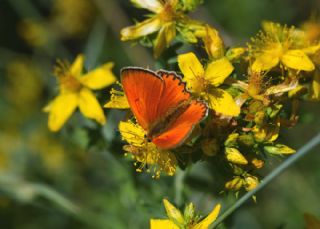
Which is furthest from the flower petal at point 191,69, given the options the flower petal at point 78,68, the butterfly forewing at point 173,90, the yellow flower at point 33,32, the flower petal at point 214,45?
the yellow flower at point 33,32

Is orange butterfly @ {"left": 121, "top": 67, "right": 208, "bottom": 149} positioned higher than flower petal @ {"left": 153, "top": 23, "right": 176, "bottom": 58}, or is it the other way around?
flower petal @ {"left": 153, "top": 23, "right": 176, "bottom": 58}

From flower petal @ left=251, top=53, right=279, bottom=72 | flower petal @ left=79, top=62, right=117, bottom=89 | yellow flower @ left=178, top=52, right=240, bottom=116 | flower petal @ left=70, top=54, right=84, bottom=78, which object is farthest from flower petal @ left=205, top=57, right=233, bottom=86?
flower petal @ left=70, top=54, right=84, bottom=78

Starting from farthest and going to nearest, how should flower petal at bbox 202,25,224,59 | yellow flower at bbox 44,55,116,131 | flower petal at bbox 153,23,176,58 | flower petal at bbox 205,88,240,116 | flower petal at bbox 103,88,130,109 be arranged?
yellow flower at bbox 44,55,116,131, flower petal at bbox 153,23,176,58, flower petal at bbox 202,25,224,59, flower petal at bbox 103,88,130,109, flower petal at bbox 205,88,240,116

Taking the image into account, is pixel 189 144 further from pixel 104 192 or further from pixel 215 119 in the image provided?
pixel 104 192

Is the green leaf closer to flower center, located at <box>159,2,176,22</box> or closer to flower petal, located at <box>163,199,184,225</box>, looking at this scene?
flower petal, located at <box>163,199,184,225</box>

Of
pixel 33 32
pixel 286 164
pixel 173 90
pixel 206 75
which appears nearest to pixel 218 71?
pixel 206 75

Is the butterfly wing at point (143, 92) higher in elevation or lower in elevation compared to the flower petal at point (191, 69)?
lower

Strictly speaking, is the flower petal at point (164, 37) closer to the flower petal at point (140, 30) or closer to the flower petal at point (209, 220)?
the flower petal at point (140, 30)
